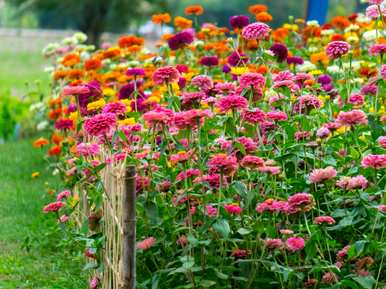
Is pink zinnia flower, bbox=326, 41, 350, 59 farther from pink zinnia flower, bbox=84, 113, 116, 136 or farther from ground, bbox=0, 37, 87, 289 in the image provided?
ground, bbox=0, 37, 87, 289

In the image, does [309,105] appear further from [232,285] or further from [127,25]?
[127,25]

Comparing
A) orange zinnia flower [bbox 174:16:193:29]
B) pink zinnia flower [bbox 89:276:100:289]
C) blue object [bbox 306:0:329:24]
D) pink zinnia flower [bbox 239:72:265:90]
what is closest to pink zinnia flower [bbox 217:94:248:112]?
pink zinnia flower [bbox 239:72:265:90]

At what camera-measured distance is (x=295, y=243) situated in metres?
2.50

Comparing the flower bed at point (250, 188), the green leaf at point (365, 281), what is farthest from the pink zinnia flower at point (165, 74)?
the green leaf at point (365, 281)

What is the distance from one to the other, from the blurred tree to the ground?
3593 mm

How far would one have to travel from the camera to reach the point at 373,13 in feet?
10.9

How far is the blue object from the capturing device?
687 cm

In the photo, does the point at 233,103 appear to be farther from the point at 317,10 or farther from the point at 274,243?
the point at 317,10

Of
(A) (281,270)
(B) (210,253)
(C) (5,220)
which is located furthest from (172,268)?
(C) (5,220)

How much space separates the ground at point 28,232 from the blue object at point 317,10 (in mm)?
2406

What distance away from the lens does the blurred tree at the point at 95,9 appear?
10.6m

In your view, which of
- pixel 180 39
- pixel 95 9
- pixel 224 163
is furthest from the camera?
pixel 95 9

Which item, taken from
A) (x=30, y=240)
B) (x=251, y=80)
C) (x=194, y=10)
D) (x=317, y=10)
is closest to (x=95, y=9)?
(x=317, y=10)

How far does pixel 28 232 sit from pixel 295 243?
2250 millimetres
